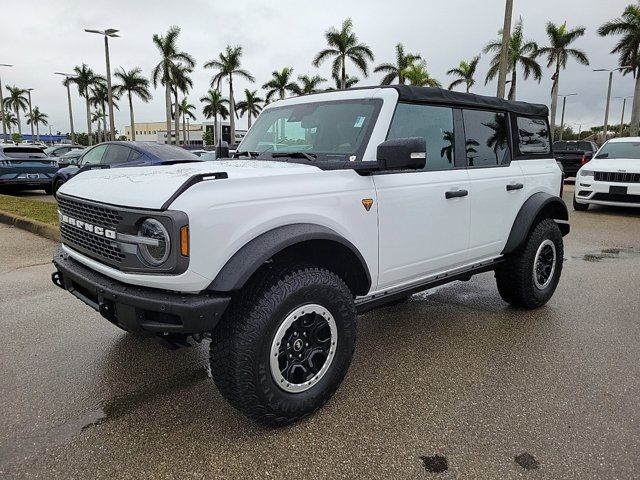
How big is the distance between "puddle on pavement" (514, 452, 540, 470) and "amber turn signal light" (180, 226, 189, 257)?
1860 millimetres

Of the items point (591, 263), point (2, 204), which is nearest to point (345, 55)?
point (2, 204)

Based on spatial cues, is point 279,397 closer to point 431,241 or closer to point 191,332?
point 191,332

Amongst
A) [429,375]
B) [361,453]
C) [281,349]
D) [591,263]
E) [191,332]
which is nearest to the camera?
[191,332]

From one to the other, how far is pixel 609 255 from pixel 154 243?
22.4 feet

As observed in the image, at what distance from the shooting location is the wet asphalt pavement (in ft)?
7.82

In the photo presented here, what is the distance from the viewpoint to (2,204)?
10.7 metres

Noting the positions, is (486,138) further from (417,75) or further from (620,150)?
(417,75)

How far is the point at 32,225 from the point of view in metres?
8.47

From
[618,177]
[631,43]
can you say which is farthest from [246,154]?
[631,43]

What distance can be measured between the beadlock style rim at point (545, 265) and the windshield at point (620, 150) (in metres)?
8.23

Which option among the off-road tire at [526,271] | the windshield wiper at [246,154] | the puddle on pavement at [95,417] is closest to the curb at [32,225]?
the windshield wiper at [246,154]

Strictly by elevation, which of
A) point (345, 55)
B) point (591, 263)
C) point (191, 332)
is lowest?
point (591, 263)

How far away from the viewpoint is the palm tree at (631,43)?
30344 mm

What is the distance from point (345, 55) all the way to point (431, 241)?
38.1 meters
